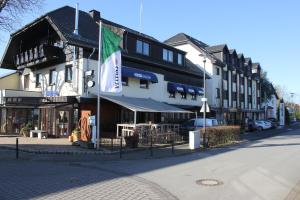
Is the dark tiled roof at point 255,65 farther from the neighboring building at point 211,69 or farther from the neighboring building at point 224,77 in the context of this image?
the neighboring building at point 211,69

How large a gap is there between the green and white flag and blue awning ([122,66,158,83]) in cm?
776

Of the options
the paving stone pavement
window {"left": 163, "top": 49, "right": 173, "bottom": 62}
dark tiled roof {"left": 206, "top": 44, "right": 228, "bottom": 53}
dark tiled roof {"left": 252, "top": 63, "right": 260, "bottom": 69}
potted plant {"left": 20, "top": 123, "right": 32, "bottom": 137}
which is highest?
dark tiled roof {"left": 252, "top": 63, "right": 260, "bottom": 69}

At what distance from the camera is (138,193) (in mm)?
9148

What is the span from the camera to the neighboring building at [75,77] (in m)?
26.7

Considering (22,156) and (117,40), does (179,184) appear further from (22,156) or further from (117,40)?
(117,40)

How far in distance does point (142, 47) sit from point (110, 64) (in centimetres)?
1315

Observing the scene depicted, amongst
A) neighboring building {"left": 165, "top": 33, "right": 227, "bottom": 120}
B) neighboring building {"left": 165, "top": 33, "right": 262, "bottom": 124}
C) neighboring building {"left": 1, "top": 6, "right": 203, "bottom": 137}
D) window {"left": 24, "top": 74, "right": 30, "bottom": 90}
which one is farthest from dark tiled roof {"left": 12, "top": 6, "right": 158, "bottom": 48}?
neighboring building {"left": 165, "top": 33, "right": 227, "bottom": 120}

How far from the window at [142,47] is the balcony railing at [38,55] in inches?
277

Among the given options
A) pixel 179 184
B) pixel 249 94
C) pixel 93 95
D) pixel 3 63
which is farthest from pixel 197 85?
pixel 179 184

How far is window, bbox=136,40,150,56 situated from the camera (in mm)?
32375

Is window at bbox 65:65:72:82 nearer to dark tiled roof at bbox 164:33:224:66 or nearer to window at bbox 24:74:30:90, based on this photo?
window at bbox 24:74:30:90

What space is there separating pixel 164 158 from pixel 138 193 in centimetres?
811

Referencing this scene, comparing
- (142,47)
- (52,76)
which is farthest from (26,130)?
(142,47)

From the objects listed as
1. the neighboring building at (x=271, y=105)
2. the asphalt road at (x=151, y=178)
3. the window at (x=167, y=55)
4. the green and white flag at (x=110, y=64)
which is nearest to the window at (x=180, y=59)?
the window at (x=167, y=55)
